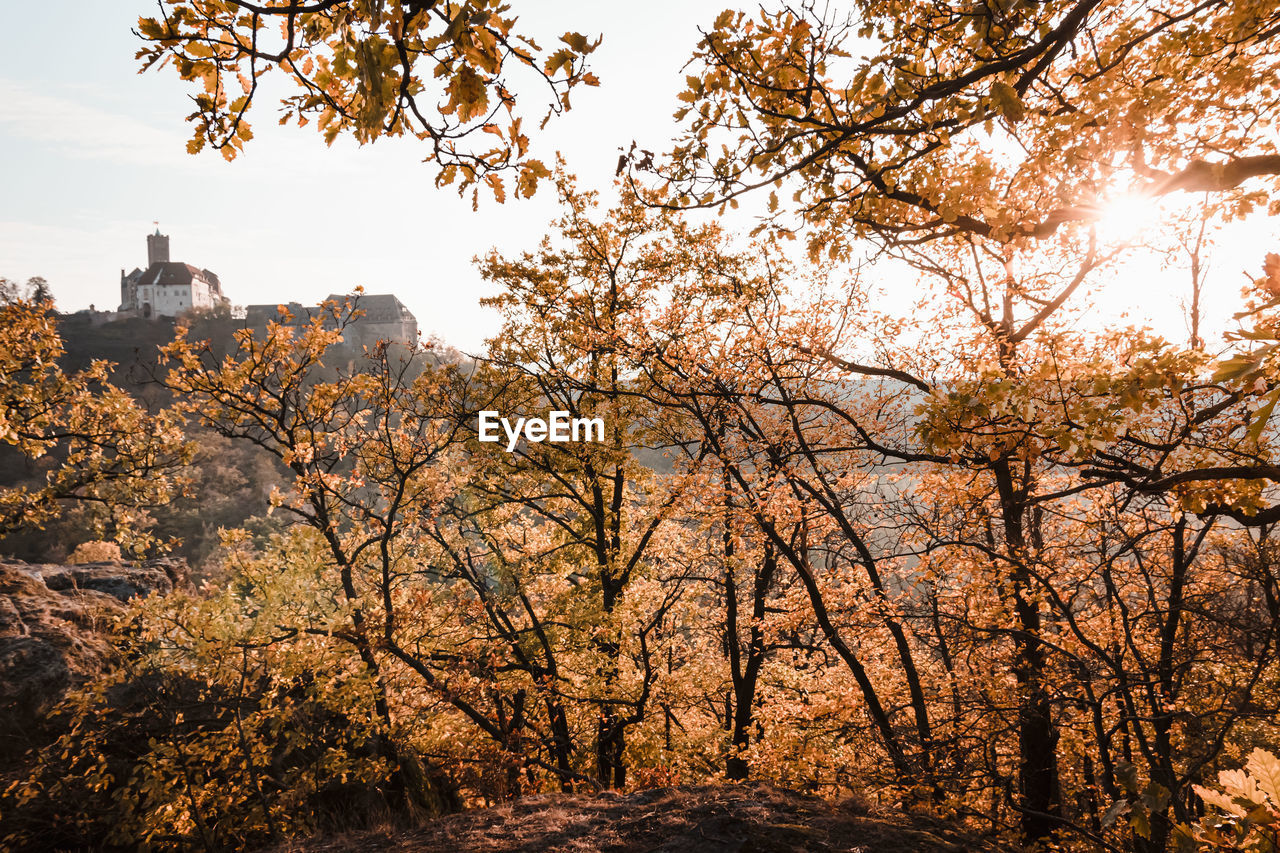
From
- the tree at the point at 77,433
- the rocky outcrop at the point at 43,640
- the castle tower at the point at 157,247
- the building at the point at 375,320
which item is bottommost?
the rocky outcrop at the point at 43,640

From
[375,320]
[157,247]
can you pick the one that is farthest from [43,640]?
[157,247]

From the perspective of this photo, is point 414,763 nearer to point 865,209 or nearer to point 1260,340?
point 865,209

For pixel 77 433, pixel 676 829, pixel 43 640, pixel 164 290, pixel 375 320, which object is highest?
pixel 164 290

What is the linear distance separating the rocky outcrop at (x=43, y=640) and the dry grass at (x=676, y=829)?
5.78 meters

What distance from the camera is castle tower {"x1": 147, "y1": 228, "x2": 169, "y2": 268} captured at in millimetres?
89375

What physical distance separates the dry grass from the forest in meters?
0.73

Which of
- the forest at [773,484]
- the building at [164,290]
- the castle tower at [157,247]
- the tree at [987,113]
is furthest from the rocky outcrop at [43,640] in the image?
the castle tower at [157,247]

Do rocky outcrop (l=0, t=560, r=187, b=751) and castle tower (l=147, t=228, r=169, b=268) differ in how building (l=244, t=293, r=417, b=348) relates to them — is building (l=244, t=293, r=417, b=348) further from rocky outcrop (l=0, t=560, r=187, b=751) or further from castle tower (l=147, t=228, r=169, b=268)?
rocky outcrop (l=0, t=560, r=187, b=751)

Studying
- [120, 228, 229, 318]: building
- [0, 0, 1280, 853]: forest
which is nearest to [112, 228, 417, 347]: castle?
[120, 228, 229, 318]: building

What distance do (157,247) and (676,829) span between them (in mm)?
113731

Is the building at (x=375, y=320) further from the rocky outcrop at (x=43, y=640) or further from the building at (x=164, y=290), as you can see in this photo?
the rocky outcrop at (x=43, y=640)

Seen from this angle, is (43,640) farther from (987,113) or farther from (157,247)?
(157,247)

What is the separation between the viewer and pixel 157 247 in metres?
90.0

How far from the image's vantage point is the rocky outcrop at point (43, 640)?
1002 cm
